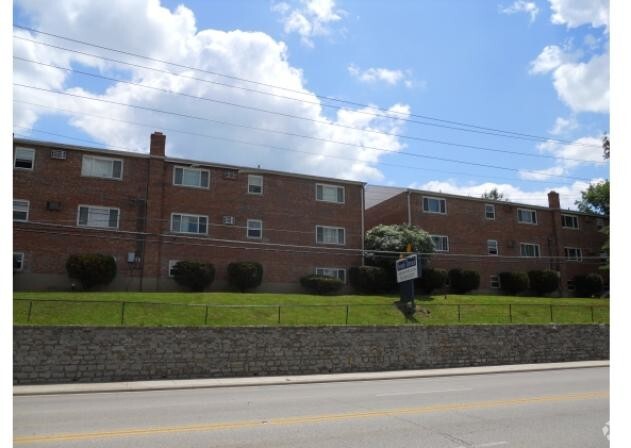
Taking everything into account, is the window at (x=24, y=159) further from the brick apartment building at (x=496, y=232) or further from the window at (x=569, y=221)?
the window at (x=569, y=221)

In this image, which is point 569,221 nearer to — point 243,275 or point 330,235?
point 330,235

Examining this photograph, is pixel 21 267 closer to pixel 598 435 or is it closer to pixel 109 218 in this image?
pixel 109 218

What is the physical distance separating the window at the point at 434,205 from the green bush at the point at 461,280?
515 cm

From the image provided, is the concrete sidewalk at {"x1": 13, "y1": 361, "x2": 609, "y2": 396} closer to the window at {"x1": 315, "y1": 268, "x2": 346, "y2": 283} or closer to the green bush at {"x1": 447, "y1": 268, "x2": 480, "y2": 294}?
the window at {"x1": 315, "y1": 268, "x2": 346, "y2": 283}

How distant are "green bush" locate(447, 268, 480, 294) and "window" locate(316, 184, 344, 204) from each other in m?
9.65

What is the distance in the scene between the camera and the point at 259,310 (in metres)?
24.0

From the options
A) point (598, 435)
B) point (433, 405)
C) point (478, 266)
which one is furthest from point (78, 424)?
point (478, 266)

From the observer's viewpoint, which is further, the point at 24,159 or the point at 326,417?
the point at 24,159

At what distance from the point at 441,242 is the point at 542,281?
340 inches

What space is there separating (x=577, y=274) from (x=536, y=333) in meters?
23.1

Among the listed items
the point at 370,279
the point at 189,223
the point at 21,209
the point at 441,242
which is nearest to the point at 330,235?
the point at 370,279

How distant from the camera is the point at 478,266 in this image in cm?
3972

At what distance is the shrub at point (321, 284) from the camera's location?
32.0m

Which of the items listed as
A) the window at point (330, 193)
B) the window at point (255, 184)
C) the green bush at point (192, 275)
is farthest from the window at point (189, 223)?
the window at point (330, 193)
